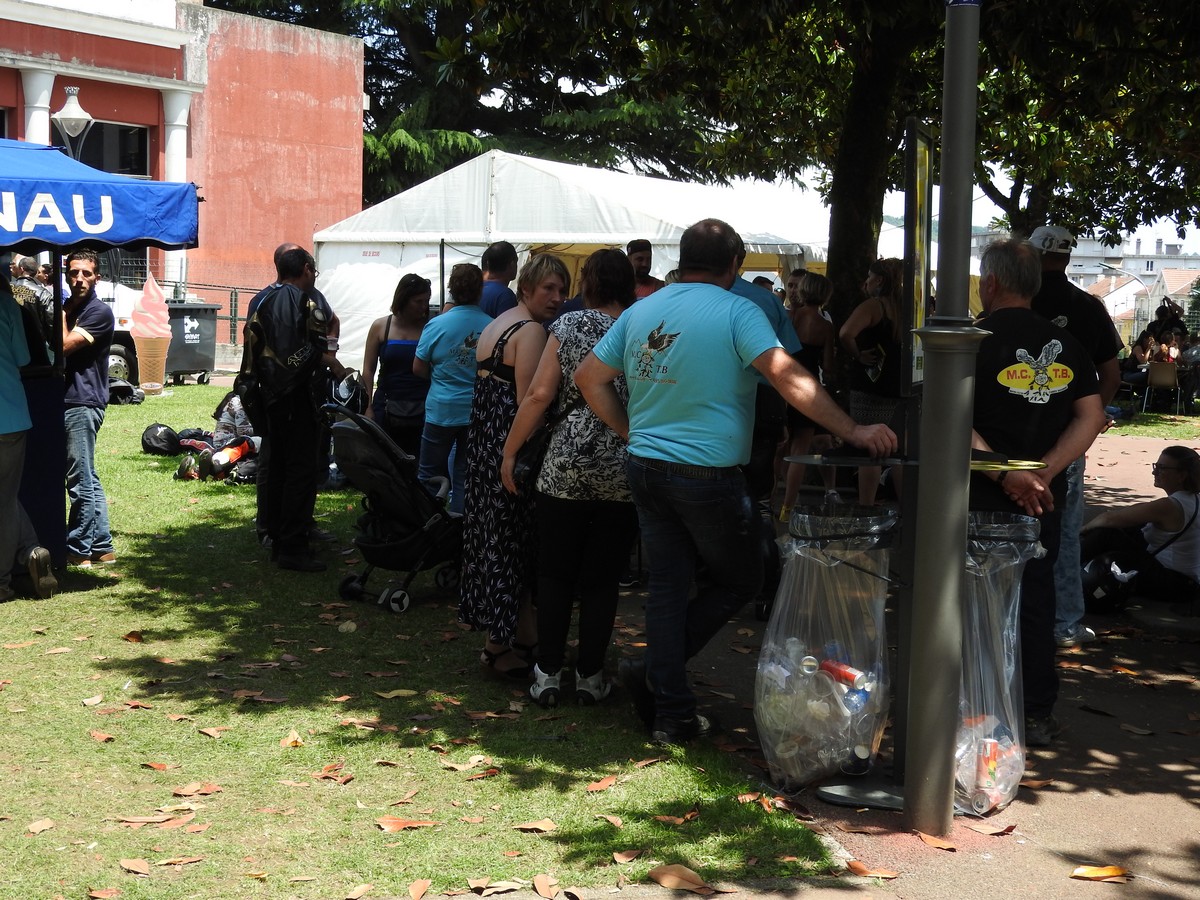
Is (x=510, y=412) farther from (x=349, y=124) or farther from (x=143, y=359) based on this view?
(x=349, y=124)

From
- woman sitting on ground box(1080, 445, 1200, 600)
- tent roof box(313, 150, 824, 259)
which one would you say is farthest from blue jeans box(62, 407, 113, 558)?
tent roof box(313, 150, 824, 259)

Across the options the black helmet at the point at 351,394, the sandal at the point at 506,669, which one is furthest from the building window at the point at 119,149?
the sandal at the point at 506,669

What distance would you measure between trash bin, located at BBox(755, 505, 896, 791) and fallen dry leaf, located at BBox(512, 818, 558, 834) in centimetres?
92

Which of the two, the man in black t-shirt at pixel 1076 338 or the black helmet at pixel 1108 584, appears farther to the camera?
the black helmet at pixel 1108 584

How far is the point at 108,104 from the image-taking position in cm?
3003

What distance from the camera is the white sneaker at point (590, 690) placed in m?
5.85

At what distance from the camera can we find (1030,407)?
5.21 m

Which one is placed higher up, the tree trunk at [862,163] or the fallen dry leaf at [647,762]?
the tree trunk at [862,163]

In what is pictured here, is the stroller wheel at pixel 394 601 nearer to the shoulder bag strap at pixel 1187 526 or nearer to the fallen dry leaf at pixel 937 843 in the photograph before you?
the fallen dry leaf at pixel 937 843

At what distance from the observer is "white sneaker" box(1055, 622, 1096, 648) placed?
7195 mm

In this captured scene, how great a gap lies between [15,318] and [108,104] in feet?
82.2

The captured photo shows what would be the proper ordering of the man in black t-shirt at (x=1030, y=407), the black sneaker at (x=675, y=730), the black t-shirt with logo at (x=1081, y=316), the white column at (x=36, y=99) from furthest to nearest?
the white column at (x=36, y=99) → the black t-shirt with logo at (x=1081, y=316) → the black sneaker at (x=675, y=730) → the man in black t-shirt at (x=1030, y=407)

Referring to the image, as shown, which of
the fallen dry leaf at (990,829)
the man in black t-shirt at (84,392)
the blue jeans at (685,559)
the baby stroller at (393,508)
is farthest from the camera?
the man in black t-shirt at (84,392)

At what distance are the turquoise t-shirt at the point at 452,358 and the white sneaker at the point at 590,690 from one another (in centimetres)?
273
